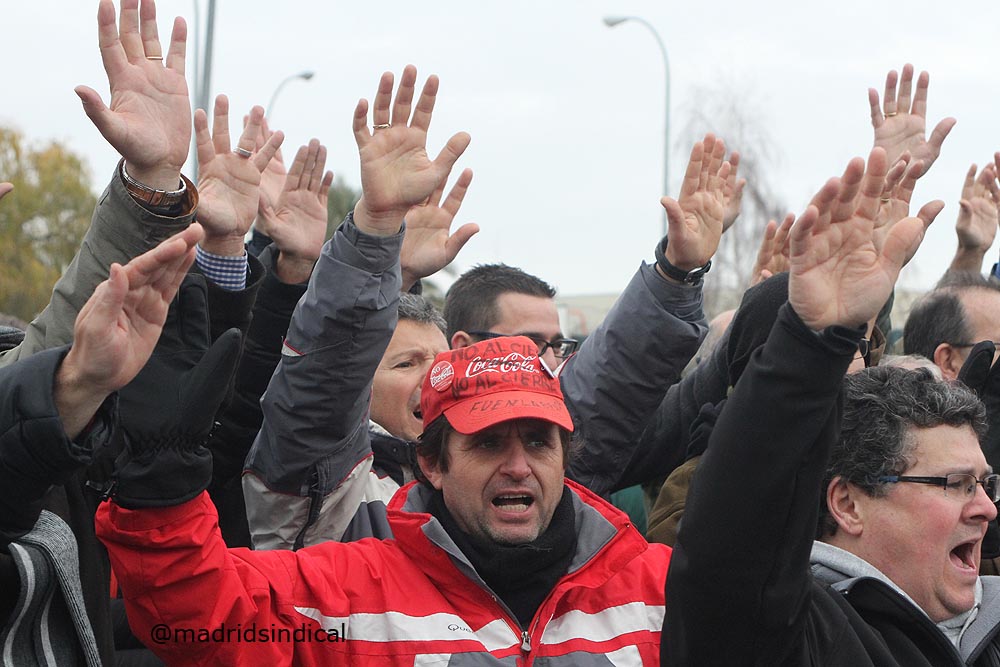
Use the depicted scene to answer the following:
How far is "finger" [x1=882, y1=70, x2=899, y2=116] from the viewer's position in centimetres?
501

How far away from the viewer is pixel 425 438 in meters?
3.30

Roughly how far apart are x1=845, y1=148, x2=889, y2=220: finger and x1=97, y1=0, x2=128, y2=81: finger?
6.08 ft

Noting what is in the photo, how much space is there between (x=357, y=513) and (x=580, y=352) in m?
1.09

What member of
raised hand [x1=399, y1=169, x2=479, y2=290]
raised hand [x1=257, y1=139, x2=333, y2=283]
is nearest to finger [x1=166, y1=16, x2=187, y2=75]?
raised hand [x1=257, y1=139, x2=333, y2=283]

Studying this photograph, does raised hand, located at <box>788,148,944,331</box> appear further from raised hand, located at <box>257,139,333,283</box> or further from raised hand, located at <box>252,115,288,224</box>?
raised hand, located at <box>252,115,288,224</box>

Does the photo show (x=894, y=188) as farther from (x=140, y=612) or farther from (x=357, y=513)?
(x=140, y=612)

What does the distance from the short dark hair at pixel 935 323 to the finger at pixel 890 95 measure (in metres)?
0.76

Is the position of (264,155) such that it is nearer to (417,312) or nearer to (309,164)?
(309,164)

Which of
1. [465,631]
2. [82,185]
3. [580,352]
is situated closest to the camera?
[465,631]

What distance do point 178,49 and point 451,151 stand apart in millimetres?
819

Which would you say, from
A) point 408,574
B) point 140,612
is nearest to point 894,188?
point 408,574

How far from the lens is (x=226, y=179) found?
148 inches

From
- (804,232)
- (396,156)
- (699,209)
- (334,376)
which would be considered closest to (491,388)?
(334,376)

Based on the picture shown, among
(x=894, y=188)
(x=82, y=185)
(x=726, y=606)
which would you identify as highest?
(x=894, y=188)
